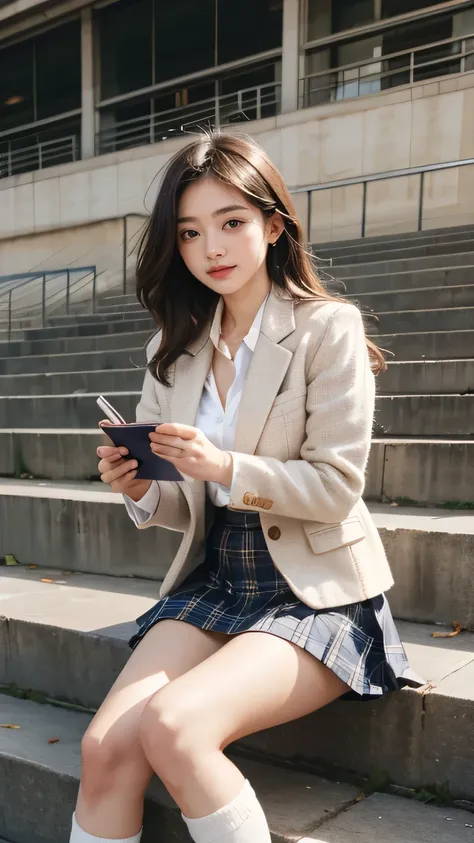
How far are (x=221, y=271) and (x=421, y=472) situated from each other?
1.62m

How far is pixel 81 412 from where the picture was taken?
5242 mm

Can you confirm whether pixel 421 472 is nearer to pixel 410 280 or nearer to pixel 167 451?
pixel 167 451

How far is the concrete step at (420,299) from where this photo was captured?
5.57m

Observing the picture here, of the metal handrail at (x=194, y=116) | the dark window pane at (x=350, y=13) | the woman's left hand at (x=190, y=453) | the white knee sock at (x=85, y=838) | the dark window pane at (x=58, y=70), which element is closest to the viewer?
the white knee sock at (x=85, y=838)

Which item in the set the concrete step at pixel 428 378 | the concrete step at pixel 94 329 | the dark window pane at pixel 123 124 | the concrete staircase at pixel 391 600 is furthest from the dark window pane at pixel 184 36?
the concrete step at pixel 428 378

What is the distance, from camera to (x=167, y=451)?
6.08 feet

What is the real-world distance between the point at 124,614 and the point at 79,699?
33 centimetres

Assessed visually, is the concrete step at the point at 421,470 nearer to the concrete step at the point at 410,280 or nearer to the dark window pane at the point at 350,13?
the concrete step at the point at 410,280

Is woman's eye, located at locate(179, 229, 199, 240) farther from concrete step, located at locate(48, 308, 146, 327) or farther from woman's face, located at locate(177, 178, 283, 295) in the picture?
concrete step, located at locate(48, 308, 146, 327)

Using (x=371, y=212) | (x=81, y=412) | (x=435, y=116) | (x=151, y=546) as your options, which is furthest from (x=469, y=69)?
(x=151, y=546)

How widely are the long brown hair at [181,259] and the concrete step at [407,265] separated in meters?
4.37

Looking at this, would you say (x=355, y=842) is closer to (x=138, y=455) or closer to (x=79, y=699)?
(x=138, y=455)

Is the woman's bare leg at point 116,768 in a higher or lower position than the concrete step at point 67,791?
higher

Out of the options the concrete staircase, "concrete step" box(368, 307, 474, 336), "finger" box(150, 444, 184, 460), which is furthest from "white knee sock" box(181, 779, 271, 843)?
"concrete step" box(368, 307, 474, 336)
